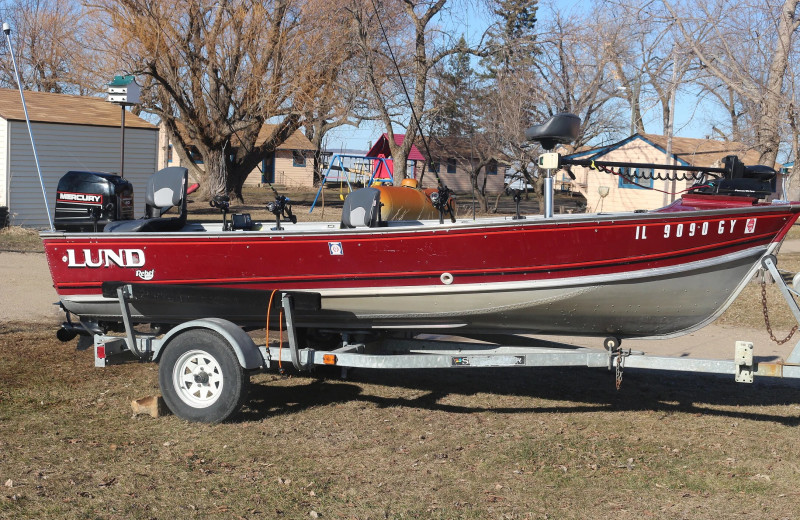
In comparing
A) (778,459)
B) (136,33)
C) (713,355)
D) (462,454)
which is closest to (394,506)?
(462,454)

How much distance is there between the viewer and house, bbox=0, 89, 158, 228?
769 inches

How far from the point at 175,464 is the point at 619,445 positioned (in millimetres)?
2941

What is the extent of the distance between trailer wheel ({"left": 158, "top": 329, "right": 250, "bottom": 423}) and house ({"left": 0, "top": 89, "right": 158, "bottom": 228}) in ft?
49.5

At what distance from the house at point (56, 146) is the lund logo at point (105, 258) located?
1397 cm

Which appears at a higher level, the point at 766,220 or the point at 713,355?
the point at 766,220

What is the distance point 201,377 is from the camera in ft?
20.5

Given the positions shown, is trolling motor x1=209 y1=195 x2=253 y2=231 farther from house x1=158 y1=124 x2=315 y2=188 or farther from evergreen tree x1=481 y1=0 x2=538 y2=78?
house x1=158 y1=124 x2=315 y2=188

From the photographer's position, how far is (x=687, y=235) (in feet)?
19.0

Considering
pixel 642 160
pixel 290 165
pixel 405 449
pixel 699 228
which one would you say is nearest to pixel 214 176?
pixel 642 160

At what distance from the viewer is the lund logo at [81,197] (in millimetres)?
7270

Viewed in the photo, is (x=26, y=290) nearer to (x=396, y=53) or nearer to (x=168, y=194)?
(x=168, y=194)

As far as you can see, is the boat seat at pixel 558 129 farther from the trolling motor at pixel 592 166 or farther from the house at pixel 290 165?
the house at pixel 290 165

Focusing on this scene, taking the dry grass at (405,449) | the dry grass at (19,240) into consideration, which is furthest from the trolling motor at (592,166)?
the dry grass at (19,240)

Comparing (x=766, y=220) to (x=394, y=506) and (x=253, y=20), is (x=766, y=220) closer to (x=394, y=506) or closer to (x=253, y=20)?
(x=394, y=506)
